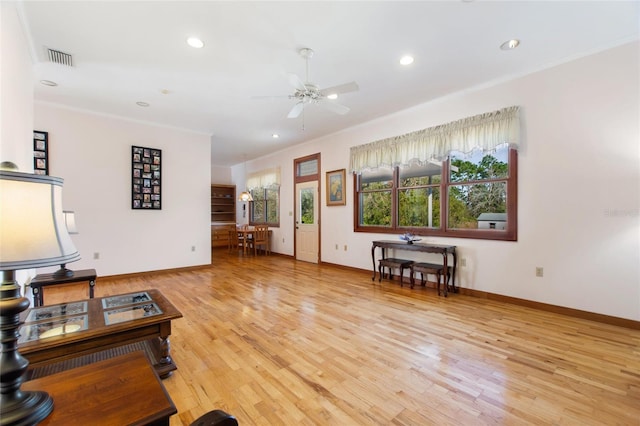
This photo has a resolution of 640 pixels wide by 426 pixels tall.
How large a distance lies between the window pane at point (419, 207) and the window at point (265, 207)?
4.17 meters

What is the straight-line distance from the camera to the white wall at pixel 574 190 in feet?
10.1

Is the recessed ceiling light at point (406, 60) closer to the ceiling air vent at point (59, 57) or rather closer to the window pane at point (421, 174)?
the window pane at point (421, 174)

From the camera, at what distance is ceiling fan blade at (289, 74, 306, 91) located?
2951mm

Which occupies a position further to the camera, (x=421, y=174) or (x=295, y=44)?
(x=421, y=174)


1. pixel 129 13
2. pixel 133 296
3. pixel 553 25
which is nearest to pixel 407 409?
pixel 133 296

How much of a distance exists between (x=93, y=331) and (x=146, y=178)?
4.51 meters

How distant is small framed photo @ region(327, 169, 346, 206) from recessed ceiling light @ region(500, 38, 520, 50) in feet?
11.5

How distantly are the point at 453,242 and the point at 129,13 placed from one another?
4.79 m

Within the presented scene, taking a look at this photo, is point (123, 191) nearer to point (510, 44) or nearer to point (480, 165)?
point (480, 165)

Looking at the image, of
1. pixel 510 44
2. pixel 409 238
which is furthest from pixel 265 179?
pixel 510 44

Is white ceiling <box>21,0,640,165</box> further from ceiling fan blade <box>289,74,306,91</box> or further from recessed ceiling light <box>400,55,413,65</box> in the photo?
ceiling fan blade <box>289,74,306,91</box>

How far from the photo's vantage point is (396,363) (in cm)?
236

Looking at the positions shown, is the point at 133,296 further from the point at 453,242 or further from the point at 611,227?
the point at 611,227

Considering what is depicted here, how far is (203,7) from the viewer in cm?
253
